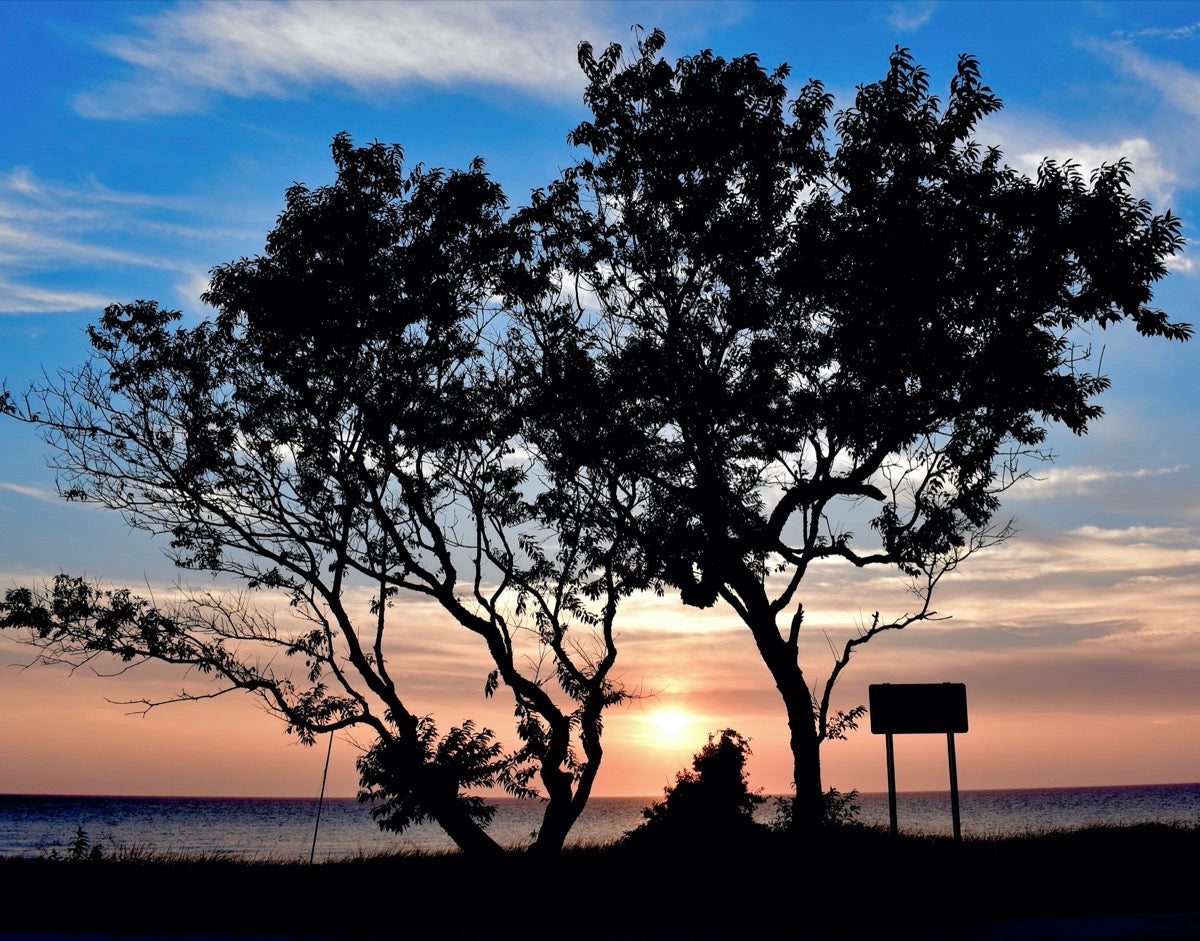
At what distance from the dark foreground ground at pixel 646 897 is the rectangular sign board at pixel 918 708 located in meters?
2.05

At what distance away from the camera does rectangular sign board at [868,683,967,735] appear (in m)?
18.7

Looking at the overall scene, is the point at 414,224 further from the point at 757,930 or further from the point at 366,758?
the point at 757,930

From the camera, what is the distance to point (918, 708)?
1883cm

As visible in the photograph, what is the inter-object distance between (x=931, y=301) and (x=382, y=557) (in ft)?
36.9

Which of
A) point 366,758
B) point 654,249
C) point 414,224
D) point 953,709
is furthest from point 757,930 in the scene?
point 414,224

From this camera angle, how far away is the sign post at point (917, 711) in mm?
18625

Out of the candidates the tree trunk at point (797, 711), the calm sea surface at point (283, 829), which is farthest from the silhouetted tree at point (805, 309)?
the calm sea surface at point (283, 829)

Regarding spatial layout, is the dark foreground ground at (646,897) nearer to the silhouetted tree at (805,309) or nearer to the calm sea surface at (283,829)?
the silhouetted tree at (805,309)

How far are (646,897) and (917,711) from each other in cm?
654

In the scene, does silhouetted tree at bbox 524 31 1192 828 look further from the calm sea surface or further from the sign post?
the calm sea surface

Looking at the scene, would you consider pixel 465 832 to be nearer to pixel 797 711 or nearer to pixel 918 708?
pixel 797 711

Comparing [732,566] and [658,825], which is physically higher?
[732,566]

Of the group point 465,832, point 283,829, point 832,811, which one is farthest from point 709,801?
point 283,829

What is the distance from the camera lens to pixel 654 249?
66.0 feet
